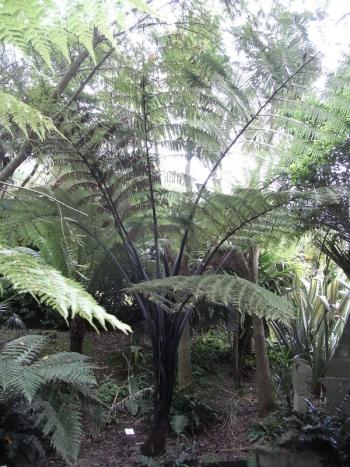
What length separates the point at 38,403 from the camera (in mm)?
2873

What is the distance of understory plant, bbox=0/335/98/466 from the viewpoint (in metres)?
2.64

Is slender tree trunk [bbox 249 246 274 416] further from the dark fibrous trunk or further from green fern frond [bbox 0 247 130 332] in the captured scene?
green fern frond [bbox 0 247 130 332]

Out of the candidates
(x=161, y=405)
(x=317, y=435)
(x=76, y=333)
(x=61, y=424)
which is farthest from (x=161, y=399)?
(x=76, y=333)

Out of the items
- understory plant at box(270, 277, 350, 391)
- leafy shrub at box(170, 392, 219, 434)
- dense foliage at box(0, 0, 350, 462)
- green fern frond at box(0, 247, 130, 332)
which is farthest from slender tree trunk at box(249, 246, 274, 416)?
green fern frond at box(0, 247, 130, 332)

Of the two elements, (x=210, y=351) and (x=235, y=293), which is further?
(x=210, y=351)

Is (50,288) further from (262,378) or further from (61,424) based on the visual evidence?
(262,378)

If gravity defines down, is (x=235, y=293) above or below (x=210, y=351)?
above

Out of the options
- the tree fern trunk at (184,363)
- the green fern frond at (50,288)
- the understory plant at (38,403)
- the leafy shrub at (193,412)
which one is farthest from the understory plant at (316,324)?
the green fern frond at (50,288)

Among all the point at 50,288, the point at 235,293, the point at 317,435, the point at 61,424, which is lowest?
the point at 61,424

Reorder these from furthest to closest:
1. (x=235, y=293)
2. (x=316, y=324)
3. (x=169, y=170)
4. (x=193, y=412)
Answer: (x=316, y=324), (x=193, y=412), (x=169, y=170), (x=235, y=293)

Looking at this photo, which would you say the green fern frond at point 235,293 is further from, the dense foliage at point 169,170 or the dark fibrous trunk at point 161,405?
the dark fibrous trunk at point 161,405

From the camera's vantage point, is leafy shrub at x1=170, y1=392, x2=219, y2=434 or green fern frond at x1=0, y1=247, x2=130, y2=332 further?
leafy shrub at x1=170, y1=392, x2=219, y2=434

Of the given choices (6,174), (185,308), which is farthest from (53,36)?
(185,308)

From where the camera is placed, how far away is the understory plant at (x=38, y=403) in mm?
2645
